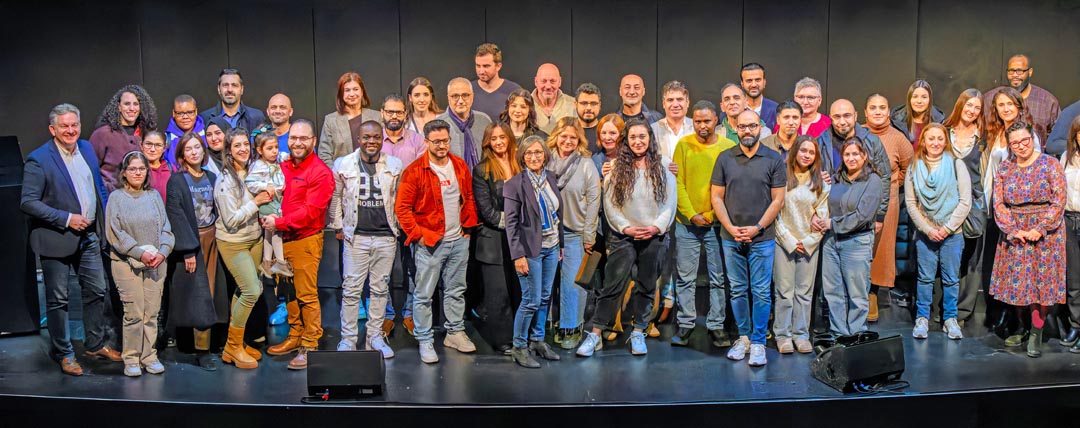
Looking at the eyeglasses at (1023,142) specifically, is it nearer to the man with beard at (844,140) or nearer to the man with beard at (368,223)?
the man with beard at (844,140)

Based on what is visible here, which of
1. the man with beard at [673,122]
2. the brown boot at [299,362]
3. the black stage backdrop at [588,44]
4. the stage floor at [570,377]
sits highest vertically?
the black stage backdrop at [588,44]

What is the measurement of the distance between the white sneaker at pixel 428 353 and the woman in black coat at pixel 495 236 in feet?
1.23

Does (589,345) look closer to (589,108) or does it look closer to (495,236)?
(495,236)

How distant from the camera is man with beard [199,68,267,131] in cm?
597

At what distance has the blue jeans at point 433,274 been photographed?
5125mm

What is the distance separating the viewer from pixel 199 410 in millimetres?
4559

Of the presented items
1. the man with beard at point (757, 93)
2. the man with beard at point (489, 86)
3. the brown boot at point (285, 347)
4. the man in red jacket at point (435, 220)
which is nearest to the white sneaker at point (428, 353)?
the man in red jacket at point (435, 220)

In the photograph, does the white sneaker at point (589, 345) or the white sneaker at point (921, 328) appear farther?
the white sneaker at point (921, 328)

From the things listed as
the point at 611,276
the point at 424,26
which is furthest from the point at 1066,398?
the point at 424,26

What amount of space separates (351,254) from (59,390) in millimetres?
1582

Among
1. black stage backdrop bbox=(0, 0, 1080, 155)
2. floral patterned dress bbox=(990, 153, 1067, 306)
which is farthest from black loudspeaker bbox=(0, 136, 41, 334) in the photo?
floral patterned dress bbox=(990, 153, 1067, 306)

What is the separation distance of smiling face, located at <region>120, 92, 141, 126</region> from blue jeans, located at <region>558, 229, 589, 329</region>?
2.55 meters

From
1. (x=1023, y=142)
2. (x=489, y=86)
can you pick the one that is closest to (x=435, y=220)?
(x=489, y=86)

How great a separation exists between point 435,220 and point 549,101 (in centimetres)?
121
